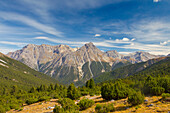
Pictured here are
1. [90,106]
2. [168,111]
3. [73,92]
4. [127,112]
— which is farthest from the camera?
[73,92]

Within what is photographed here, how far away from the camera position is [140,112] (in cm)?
2078

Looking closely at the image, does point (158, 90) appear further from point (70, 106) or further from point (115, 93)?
point (70, 106)

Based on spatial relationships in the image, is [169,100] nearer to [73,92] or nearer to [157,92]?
[157,92]

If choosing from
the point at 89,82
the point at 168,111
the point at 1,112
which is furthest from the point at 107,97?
the point at 89,82

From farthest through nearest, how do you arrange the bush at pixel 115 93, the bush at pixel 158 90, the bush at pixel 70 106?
the bush at pixel 115 93 → the bush at pixel 158 90 → the bush at pixel 70 106

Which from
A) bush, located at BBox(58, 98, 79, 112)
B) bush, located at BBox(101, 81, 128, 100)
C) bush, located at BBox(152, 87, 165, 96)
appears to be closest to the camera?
bush, located at BBox(58, 98, 79, 112)

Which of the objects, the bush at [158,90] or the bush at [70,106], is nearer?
the bush at [70,106]

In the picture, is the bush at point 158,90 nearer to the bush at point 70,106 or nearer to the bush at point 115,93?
the bush at point 115,93

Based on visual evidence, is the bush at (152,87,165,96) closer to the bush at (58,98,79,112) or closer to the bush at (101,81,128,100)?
the bush at (101,81,128,100)

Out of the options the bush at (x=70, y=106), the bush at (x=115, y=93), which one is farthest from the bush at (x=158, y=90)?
the bush at (x=70, y=106)

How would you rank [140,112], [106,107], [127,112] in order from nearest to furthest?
[140,112], [127,112], [106,107]

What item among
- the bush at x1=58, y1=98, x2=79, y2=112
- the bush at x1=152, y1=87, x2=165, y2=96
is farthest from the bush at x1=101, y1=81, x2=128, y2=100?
the bush at x1=58, y1=98, x2=79, y2=112

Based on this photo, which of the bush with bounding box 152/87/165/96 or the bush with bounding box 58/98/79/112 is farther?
the bush with bounding box 152/87/165/96

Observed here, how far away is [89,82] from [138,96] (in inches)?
3067
